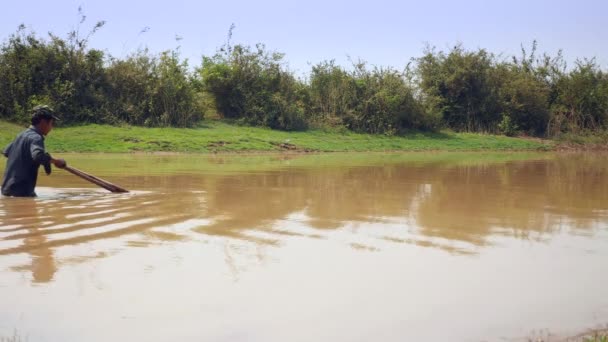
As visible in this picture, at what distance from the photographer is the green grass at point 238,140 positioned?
2481cm

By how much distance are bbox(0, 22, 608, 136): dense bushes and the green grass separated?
125 cm

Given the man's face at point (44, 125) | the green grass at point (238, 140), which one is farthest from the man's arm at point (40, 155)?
Answer: the green grass at point (238, 140)

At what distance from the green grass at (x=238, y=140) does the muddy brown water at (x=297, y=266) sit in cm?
1348

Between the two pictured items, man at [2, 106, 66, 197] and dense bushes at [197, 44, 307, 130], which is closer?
man at [2, 106, 66, 197]

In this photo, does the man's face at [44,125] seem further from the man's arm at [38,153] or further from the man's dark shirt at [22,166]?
A: the man's arm at [38,153]

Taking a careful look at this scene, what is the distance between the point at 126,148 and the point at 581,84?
26486mm

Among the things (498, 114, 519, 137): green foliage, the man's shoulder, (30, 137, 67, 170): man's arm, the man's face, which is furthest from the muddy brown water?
(498, 114, 519, 137): green foliage

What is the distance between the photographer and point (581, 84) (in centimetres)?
3891

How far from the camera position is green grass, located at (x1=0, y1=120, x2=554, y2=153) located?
24.8m

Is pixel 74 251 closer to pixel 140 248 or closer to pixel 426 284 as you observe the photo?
pixel 140 248

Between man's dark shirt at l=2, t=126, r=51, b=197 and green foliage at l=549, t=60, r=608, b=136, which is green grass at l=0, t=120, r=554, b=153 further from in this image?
man's dark shirt at l=2, t=126, r=51, b=197

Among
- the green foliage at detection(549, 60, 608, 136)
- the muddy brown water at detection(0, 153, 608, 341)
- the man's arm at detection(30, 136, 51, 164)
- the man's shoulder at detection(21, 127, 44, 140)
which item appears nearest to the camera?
the muddy brown water at detection(0, 153, 608, 341)

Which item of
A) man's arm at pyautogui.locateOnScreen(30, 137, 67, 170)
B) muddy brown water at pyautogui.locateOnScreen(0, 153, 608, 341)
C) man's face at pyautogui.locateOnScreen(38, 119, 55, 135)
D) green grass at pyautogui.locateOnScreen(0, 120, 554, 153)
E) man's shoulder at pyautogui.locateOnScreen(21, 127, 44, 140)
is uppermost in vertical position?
man's face at pyautogui.locateOnScreen(38, 119, 55, 135)

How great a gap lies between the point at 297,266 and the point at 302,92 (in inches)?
1145
